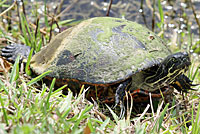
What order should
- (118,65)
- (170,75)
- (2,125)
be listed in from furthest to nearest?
1. (170,75)
2. (118,65)
3. (2,125)

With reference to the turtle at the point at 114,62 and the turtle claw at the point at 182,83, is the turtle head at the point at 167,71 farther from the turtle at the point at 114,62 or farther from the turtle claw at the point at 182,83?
the turtle claw at the point at 182,83

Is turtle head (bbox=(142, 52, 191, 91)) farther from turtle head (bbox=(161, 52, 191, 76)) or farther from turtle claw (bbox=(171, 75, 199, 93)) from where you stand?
turtle claw (bbox=(171, 75, 199, 93))

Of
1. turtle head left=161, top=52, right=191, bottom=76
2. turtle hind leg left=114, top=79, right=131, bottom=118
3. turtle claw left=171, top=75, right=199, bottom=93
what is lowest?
turtle claw left=171, top=75, right=199, bottom=93

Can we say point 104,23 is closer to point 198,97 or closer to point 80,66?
point 80,66

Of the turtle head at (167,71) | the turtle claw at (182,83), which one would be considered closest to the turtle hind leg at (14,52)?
the turtle head at (167,71)

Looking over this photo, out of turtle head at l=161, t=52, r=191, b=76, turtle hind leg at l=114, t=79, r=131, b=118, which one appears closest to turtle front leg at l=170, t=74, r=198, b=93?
turtle head at l=161, t=52, r=191, b=76

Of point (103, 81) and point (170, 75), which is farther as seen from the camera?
point (170, 75)

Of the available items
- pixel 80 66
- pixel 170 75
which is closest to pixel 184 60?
pixel 170 75
